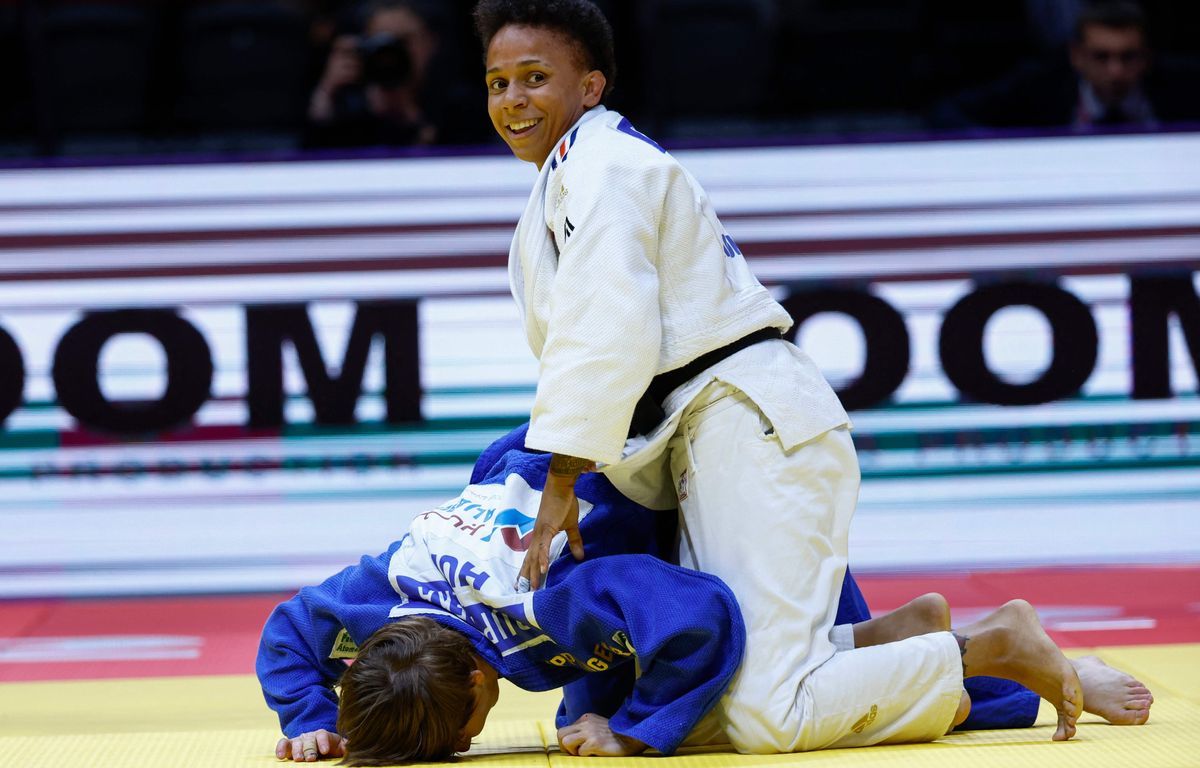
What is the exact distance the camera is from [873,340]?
16.7 feet

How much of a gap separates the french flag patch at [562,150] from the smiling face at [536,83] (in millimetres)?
57

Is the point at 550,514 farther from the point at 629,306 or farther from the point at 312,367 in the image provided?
Answer: the point at 312,367

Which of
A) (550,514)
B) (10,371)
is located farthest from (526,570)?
(10,371)

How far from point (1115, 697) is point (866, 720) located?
0.51 meters

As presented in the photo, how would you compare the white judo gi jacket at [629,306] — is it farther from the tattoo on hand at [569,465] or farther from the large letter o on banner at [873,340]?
the large letter o on banner at [873,340]

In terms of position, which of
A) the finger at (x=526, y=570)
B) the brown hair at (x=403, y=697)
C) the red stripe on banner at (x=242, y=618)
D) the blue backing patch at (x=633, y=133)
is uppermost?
the blue backing patch at (x=633, y=133)

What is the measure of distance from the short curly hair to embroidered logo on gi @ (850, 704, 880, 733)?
1276 millimetres

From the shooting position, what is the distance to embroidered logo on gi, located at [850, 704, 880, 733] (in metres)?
2.68

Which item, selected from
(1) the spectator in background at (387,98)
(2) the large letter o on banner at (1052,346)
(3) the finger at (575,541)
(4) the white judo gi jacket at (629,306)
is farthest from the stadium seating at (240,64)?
(3) the finger at (575,541)

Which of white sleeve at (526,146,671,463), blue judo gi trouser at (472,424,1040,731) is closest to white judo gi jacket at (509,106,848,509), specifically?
white sleeve at (526,146,671,463)

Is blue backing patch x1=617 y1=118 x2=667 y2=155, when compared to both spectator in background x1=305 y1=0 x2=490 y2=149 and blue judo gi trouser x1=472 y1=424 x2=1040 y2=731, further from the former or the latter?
spectator in background x1=305 y1=0 x2=490 y2=149

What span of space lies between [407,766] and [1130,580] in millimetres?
2982

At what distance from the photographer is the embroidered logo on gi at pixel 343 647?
280 centimetres

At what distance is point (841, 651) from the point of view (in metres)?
2.76
